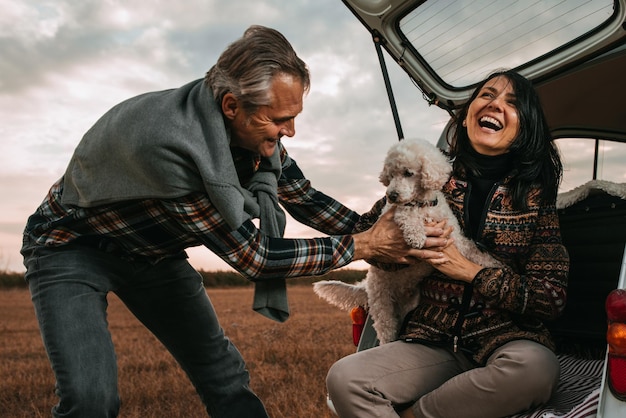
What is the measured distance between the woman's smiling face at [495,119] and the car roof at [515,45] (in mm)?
659

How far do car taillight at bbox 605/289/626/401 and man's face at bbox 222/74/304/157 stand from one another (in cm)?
125

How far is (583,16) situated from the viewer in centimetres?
279

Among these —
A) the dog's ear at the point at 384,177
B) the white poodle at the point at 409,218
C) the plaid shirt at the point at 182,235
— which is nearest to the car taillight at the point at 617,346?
the white poodle at the point at 409,218

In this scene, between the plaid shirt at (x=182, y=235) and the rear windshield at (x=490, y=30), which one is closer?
the plaid shirt at (x=182, y=235)

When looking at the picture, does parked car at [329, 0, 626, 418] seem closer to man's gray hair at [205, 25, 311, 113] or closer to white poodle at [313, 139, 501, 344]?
white poodle at [313, 139, 501, 344]

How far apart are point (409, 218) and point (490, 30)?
3.85 feet

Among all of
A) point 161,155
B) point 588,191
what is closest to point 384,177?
point 588,191

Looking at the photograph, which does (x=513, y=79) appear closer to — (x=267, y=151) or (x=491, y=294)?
(x=491, y=294)

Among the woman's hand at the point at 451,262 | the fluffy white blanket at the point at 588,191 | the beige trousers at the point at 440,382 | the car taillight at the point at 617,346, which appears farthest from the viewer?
the fluffy white blanket at the point at 588,191

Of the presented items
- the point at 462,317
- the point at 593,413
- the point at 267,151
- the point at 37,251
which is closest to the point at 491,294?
the point at 462,317

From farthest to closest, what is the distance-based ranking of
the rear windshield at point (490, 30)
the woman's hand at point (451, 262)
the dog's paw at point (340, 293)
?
the dog's paw at point (340, 293) → the rear windshield at point (490, 30) → the woman's hand at point (451, 262)

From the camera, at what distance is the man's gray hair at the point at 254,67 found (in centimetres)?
213

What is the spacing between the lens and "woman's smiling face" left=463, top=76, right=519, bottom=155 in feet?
7.85

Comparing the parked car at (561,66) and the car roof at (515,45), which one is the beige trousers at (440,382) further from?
the car roof at (515,45)
